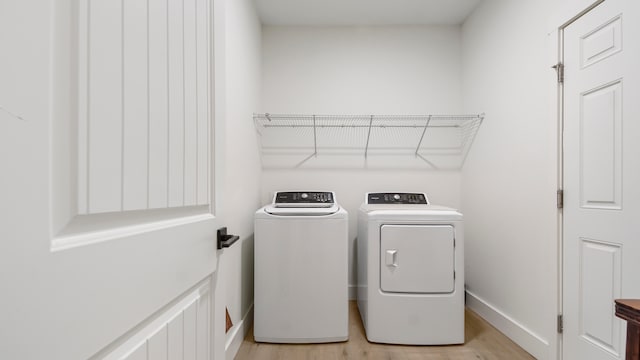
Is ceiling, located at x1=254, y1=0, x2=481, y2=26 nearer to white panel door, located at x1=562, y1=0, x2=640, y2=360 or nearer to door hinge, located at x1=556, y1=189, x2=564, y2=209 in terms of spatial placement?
white panel door, located at x1=562, y1=0, x2=640, y2=360

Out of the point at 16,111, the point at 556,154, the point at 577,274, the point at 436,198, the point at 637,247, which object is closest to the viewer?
the point at 16,111

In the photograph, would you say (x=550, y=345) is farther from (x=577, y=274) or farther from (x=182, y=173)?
(x=182, y=173)

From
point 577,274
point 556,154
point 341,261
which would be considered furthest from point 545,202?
point 341,261

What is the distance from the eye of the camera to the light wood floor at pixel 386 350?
1920mm

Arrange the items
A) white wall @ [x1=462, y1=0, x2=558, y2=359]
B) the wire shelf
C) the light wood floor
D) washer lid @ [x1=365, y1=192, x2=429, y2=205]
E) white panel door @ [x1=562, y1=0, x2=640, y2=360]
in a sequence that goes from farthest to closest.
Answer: the wire shelf
washer lid @ [x1=365, y1=192, x2=429, y2=205]
the light wood floor
white wall @ [x1=462, y1=0, x2=558, y2=359]
white panel door @ [x1=562, y1=0, x2=640, y2=360]

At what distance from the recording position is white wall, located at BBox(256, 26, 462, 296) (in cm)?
289

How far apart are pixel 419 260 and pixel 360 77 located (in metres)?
1.79

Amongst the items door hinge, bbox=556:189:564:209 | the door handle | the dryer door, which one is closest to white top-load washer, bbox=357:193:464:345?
the dryer door

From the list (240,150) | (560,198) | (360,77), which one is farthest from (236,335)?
(360,77)

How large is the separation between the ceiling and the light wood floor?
2.65 meters

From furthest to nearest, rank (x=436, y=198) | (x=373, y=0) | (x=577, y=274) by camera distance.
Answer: (x=436, y=198)
(x=373, y=0)
(x=577, y=274)

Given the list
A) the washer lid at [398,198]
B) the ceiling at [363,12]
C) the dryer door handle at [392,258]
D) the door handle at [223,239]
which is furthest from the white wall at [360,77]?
the door handle at [223,239]

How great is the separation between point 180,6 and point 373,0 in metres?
2.26

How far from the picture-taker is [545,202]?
5.91 feet
